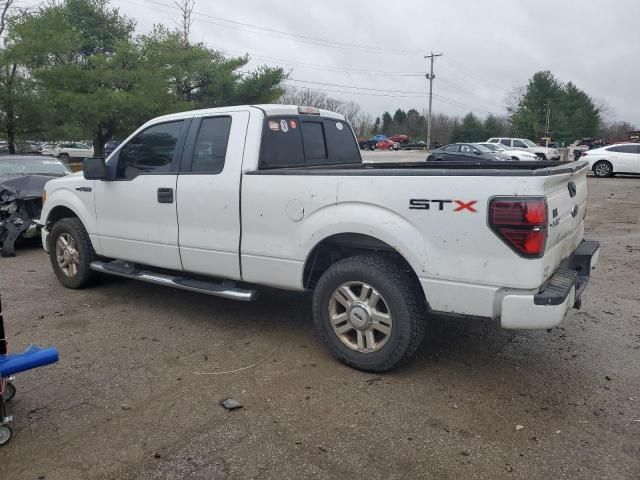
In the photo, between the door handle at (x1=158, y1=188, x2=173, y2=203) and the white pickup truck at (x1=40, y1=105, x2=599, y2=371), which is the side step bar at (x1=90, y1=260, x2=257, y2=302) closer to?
the white pickup truck at (x1=40, y1=105, x2=599, y2=371)

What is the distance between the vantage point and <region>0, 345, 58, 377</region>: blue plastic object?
9.82ft

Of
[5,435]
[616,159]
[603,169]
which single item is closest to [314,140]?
[5,435]

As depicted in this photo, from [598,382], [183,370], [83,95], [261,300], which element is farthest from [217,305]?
[83,95]

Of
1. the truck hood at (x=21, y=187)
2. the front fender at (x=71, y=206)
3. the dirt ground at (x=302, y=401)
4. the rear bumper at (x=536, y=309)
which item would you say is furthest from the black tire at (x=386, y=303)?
the truck hood at (x=21, y=187)

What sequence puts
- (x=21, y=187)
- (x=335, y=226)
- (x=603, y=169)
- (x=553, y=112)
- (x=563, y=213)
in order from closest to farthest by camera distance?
(x=563, y=213), (x=335, y=226), (x=21, y=187), (x=603, y=169), (x=553, y=112)

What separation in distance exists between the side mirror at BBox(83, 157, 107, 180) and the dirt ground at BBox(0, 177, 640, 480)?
1.31 m

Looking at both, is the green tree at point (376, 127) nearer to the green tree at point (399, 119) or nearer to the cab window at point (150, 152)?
the green tree at point (399, 119)

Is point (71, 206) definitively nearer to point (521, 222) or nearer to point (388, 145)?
point (521, 222)

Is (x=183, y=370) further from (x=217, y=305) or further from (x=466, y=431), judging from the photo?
(x=466, y=431)

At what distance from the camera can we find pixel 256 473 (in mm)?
2727

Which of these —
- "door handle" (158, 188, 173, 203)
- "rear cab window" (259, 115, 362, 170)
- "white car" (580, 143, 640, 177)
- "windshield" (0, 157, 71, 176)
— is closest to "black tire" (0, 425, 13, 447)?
"door handle" (158, 188, 173, 203)

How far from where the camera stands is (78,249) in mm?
5734

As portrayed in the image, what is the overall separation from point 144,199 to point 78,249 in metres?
1.28

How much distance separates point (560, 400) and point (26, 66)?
1969 cm
